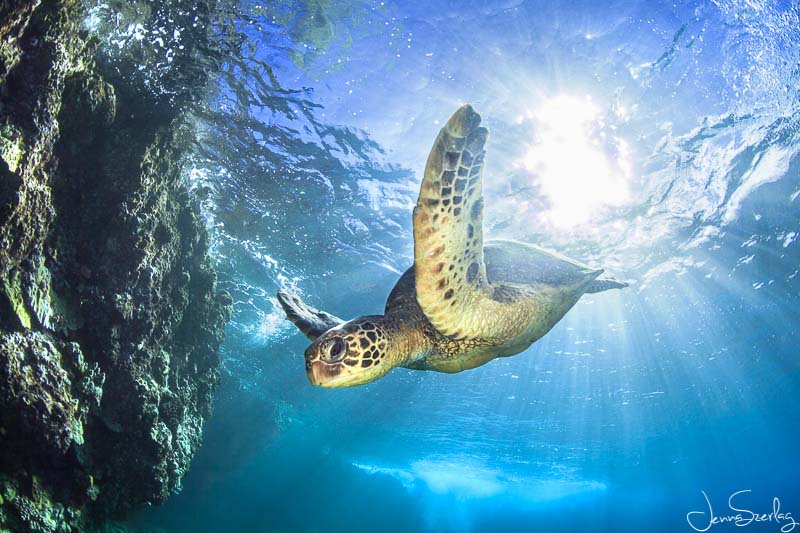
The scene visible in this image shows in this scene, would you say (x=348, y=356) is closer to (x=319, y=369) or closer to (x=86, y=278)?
(x=319, y=369)

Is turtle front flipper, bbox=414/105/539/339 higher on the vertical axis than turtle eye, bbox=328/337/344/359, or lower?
higher

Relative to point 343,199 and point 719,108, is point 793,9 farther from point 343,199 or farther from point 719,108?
point 343,199

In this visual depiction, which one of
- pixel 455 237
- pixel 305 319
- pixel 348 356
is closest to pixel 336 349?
pixel 348 356

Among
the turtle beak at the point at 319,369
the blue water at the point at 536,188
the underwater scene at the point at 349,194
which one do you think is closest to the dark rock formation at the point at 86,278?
the underwater scene at the point at 349,194

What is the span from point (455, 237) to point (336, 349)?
1233mm

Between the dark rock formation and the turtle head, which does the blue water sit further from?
the turtle head

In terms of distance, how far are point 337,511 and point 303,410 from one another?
43.9 ft

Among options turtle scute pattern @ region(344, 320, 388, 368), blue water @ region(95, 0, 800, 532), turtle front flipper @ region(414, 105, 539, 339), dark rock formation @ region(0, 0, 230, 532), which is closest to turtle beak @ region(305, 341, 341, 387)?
turtle scute pattern @ region(344, 320, 388, 368)

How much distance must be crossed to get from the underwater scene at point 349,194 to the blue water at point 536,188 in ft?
0.19

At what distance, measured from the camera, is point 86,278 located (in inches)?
214

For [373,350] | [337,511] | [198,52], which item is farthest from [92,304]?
[337,511]

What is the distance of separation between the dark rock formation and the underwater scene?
0.11ft

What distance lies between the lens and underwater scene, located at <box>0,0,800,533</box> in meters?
4.09

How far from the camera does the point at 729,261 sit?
36.8 feet
